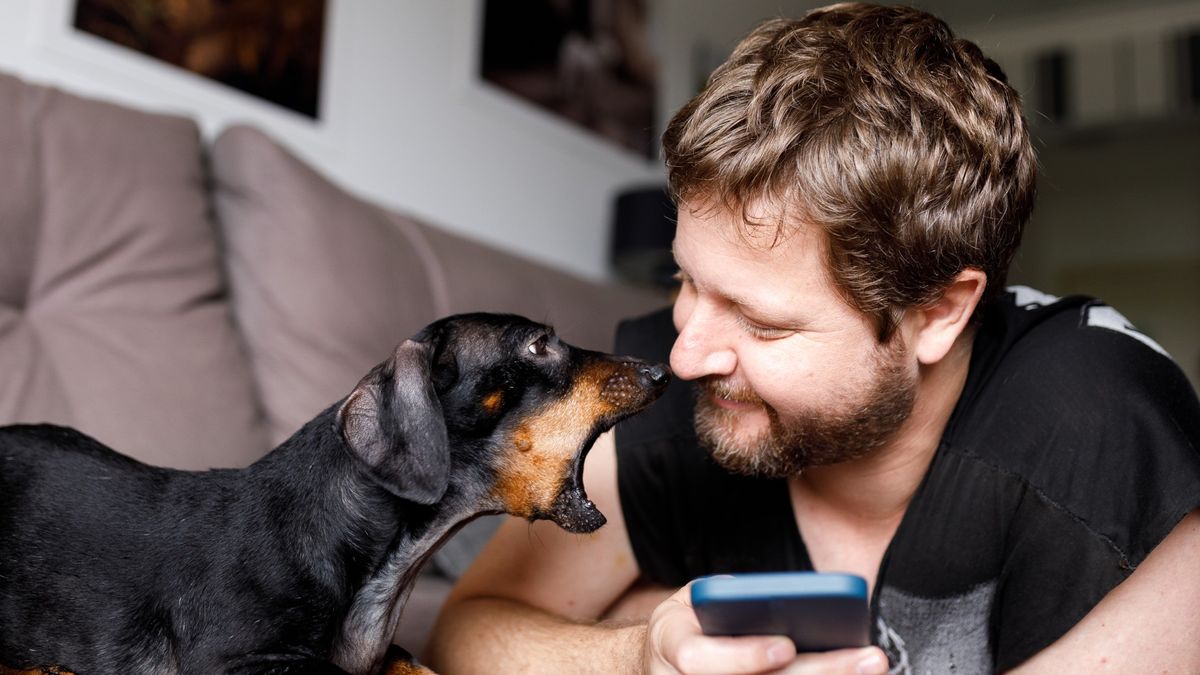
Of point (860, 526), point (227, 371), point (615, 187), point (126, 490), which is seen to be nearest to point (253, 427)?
point (227, 371)

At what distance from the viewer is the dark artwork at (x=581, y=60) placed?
3896mm

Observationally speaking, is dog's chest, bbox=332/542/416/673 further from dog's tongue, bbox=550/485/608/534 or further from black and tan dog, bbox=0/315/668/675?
dog's tongue, bbox=550/485/608/534

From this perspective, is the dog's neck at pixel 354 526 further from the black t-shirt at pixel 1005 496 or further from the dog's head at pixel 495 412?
the black t-shirt at pixel 1005 496

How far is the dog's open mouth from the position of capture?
1236 mm

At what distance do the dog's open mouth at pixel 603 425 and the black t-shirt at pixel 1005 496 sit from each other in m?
0.29

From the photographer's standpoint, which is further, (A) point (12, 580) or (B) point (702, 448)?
(B) point (702, 448)

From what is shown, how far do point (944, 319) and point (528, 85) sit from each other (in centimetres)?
278

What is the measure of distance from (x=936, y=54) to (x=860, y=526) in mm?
664

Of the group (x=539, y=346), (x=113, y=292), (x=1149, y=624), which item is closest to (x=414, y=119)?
(x=113, y=292)

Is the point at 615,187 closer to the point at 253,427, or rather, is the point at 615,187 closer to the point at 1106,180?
the point at 253,427

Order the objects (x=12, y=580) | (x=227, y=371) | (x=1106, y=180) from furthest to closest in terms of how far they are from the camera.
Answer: (x=1106, y=180), (x=227, y=371), (x=12, y=580)

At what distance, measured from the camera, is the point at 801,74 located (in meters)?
1.39

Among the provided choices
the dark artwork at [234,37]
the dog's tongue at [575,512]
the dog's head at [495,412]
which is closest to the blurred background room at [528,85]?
the dark artwork at [234,37]

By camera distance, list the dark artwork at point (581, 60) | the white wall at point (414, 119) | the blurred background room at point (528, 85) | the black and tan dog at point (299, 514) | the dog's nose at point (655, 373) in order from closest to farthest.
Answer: the black and tan dog at point (299, 514) → the dog's nose at point (655, 373) → the white wall at point (414, 119) → the blurred background room at point (528, 85) → the dark artwork at point (581, 60)
